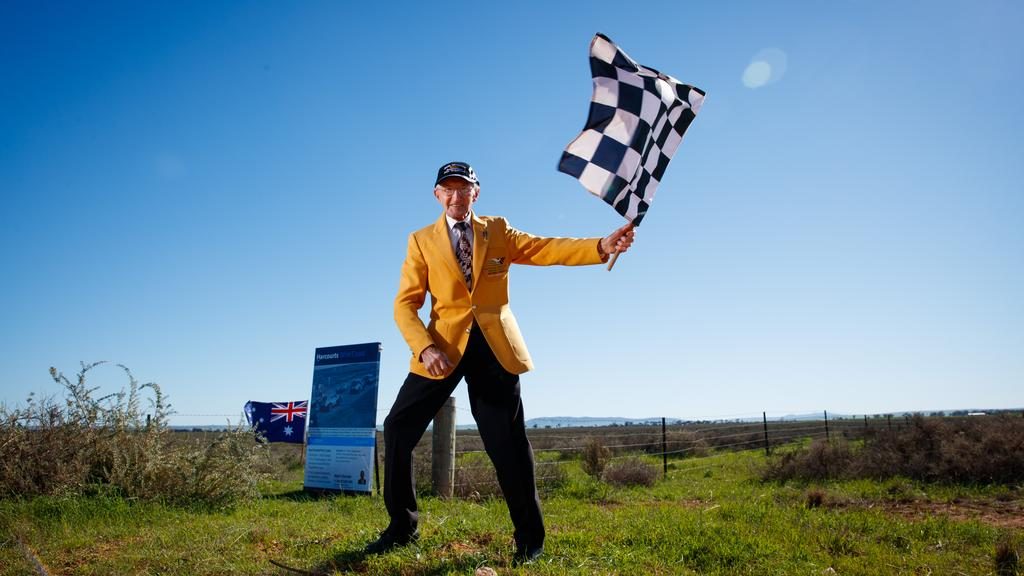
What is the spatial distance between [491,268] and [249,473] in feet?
15.9

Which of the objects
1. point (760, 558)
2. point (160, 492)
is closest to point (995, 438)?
point (760, 558)

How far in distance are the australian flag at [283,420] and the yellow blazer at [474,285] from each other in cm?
714

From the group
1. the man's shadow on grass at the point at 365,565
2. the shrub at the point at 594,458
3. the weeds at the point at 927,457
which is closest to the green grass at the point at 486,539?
the man's shadow on grass at the point at 365,565

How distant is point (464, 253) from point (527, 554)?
1857 millimetres

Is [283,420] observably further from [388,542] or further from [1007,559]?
[1007,559]

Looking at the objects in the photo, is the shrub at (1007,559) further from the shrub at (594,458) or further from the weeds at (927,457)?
the shrub at (594,458)

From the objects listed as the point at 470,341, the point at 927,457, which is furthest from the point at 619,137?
the point at 927,457

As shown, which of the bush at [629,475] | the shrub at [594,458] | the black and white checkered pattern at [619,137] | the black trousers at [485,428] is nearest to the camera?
the black and white checkered pattern at [619,137]

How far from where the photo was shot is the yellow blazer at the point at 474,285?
3.55 meters

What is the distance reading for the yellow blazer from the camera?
3549mm

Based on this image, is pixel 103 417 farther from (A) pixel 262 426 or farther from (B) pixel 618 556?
(B) pixel 618 556

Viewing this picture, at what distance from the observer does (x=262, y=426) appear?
1038 cm

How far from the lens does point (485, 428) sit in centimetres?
354

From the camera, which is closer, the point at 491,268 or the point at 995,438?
the point at 491,268
